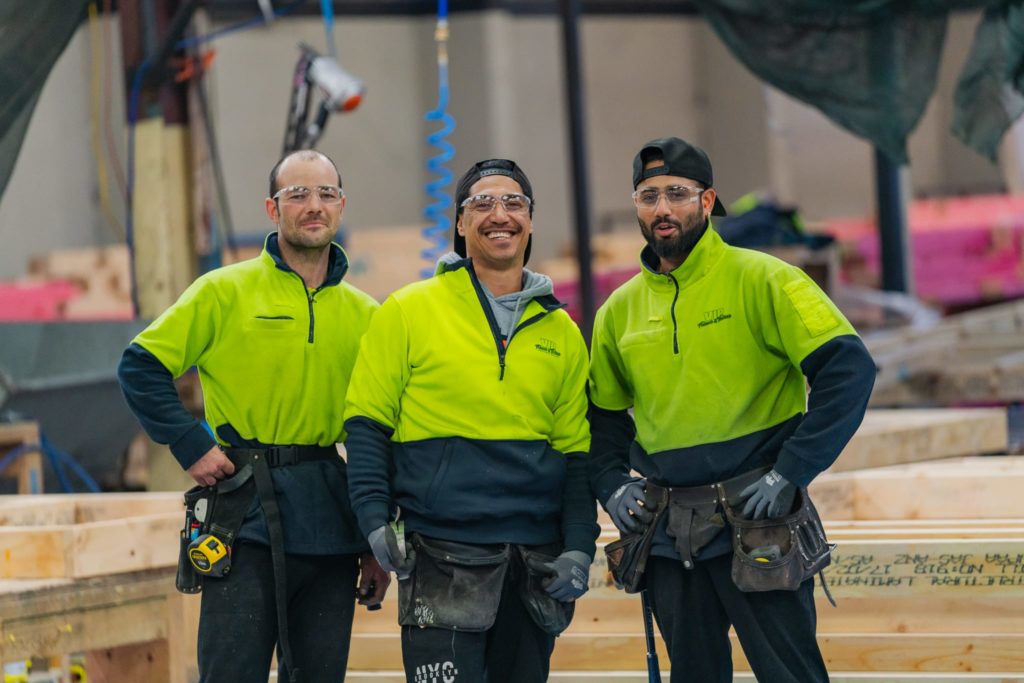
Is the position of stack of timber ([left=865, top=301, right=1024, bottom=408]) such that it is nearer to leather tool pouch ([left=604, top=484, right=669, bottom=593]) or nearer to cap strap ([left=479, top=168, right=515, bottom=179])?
leather tool pouch ([left=604, top=484, right=669, bottom=593])

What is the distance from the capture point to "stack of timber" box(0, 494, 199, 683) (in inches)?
182

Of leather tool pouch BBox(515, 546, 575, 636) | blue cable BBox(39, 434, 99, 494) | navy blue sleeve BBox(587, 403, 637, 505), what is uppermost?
navy blue sleeve BBox(587, 403, 637, 505)

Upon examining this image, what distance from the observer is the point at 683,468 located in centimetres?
384

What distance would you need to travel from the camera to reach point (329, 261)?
4168 mm

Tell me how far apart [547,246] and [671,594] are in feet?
45.3

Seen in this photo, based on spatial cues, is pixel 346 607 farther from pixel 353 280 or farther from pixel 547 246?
pixel 547 246

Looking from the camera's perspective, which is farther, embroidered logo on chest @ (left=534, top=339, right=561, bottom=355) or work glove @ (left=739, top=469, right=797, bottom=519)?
embroidered logo on chest @ (left=534, top=339, right=561, bottom=355)

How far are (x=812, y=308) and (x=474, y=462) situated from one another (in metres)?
0.91

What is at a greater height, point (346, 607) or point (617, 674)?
point (346, 607)

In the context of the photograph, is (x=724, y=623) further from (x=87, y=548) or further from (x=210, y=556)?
(x=87, y=548)

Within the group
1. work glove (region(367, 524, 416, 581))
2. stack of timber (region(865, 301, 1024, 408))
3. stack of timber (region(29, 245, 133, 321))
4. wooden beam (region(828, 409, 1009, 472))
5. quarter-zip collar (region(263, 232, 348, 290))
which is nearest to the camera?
work glove (region(367, 524, 416, 581))

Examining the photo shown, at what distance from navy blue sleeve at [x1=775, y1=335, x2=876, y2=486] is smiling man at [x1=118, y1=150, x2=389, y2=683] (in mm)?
1178

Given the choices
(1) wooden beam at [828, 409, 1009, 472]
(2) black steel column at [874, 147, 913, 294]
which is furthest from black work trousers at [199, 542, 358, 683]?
(2) black steel column at [874, 147, 913, 294]

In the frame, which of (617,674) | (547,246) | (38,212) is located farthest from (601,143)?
(617,674)
